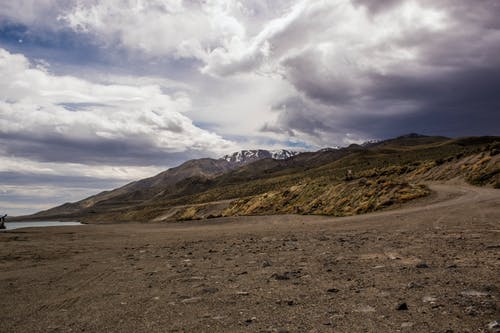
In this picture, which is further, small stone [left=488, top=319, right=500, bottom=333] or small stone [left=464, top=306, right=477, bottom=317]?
small stone [left=464, top=306, right=477, bottom=317]

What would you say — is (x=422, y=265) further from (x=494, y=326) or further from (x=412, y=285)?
(x=494, y=326)

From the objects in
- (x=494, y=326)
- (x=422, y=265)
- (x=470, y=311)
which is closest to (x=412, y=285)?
(x=470, y=311)

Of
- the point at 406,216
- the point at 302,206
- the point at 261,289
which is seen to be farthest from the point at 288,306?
the point at 302,206

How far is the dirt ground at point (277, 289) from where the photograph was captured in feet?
20.9

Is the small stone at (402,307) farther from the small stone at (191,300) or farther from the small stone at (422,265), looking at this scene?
the small stone at (191,300)

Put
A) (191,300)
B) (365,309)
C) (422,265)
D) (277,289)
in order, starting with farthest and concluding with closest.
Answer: (422,265) → (277,289) → (191,300) → (365,309)

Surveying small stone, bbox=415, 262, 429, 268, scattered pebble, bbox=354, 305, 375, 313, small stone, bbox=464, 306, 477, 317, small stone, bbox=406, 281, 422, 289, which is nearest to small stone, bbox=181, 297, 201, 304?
scattered pebble, bbox=354, 305, 375, 313

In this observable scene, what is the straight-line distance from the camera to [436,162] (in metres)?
51.3

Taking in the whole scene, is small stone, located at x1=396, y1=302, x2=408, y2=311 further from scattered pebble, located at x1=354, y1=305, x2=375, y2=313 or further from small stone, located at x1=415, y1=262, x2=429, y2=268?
small stone, located at x1=415, y1=262, x2=429, y2=268

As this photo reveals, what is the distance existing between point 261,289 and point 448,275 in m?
4.33

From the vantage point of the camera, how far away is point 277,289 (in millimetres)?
8664

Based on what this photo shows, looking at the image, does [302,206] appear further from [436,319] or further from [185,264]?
[436,319]

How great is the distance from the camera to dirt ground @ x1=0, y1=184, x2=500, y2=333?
6375 mm

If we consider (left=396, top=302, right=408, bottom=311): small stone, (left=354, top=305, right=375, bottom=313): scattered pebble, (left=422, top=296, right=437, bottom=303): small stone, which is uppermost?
(left=396, top=302, right=408, bottom=311): small stone
